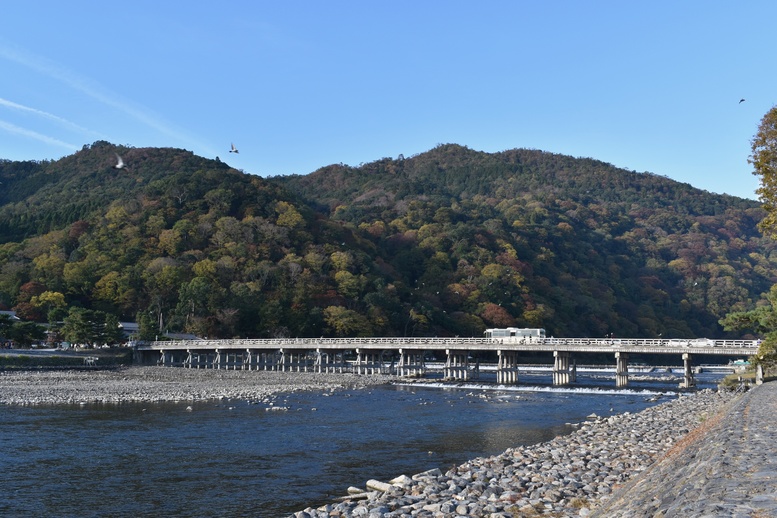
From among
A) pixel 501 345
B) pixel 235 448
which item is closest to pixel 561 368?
pixel 501 345

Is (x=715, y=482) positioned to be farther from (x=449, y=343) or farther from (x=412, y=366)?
(x=412, y=366)

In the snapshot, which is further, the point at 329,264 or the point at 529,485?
the point at 329,264

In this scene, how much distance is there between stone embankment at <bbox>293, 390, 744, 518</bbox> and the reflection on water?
87.3 inches

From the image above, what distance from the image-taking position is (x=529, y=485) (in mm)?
13594

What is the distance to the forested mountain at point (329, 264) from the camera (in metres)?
83.2

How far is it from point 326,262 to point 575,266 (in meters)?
55.8

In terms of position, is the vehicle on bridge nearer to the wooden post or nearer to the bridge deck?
the bridge deck

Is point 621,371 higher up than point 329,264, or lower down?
lower down

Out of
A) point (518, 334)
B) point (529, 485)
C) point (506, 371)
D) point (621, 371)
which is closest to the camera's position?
point (529, 485)

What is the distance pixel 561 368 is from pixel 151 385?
30.0 metres

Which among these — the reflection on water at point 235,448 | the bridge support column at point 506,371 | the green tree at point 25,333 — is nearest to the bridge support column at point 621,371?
the bridge support column at point 506,371

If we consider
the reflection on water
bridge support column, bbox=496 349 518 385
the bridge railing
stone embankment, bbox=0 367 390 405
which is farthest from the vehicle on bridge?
the reflection on water

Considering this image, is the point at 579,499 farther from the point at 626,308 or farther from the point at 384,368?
the point at 626,308

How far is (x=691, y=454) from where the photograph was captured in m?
12.9
